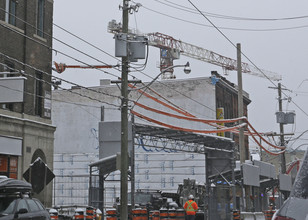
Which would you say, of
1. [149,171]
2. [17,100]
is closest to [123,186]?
[17,100]

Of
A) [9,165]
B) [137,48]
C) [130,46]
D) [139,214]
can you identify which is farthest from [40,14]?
[139,214]

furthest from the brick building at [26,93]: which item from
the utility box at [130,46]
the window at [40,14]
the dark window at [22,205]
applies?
the dark window at [22,205]

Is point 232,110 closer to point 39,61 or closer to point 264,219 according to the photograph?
point 264,219

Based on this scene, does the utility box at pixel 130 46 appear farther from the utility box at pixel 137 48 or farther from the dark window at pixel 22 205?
the dark window at pixel 22 205

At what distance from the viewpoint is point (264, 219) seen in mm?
36188

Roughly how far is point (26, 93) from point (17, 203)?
13.6 metres

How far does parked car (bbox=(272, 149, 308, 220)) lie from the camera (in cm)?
509

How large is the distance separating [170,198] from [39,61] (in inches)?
520

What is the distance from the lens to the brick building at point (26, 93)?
91.7ft

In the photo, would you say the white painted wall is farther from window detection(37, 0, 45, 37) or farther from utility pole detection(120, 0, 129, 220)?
utility pole detection(120, 0, 129, 220)

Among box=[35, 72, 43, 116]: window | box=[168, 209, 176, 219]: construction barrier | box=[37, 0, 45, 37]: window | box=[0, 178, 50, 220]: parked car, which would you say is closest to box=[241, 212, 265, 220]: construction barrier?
box=[168, 209, 176, 219]: construction barrier

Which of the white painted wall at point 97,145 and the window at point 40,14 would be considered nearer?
the window at point 40,14

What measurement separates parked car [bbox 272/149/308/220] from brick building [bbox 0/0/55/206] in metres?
22.1

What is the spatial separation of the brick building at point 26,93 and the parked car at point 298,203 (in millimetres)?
22118
